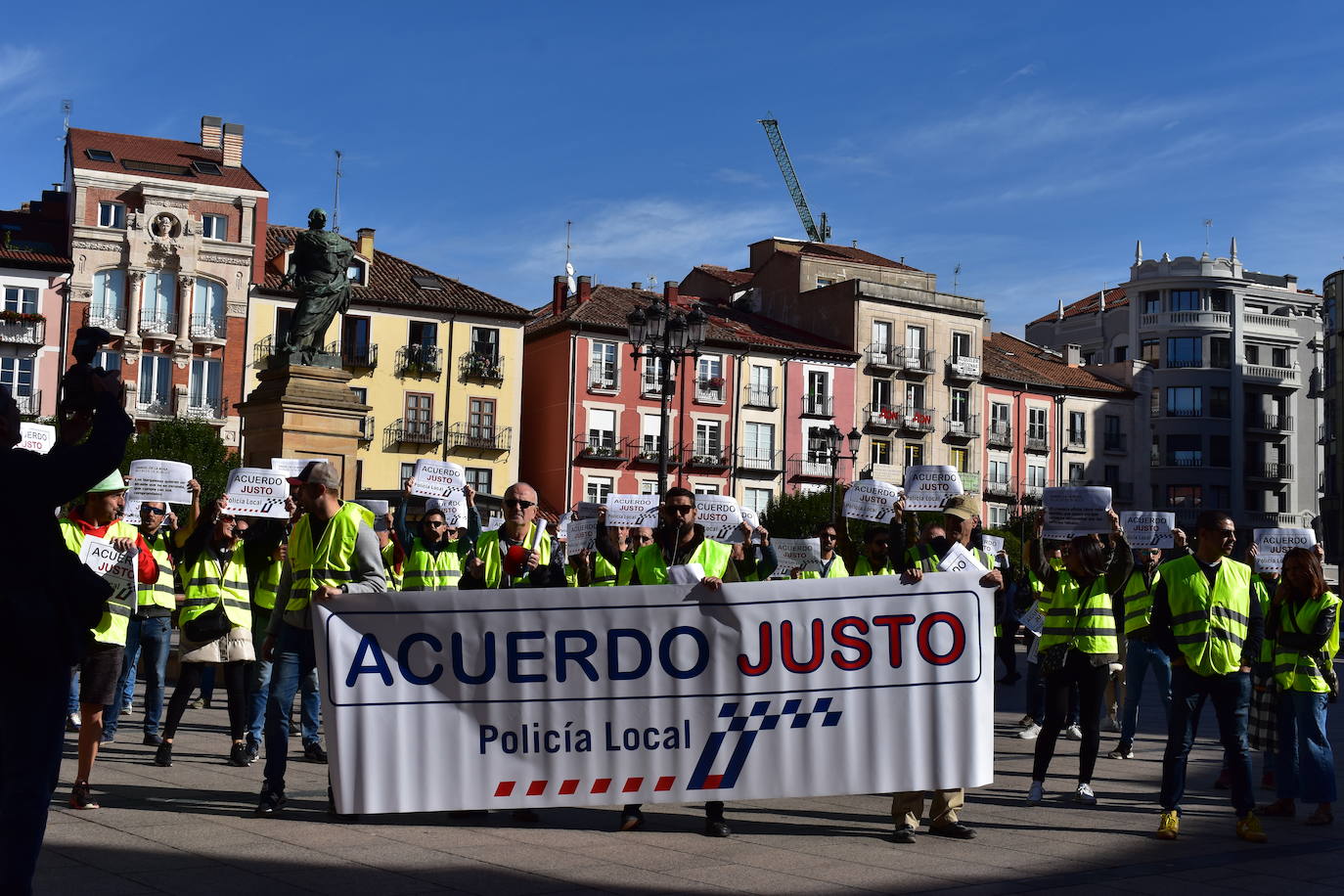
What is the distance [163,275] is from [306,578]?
50.8 metres

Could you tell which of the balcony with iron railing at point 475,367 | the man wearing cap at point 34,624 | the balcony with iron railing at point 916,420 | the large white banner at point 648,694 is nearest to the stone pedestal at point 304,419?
the large white banner at point 648,694

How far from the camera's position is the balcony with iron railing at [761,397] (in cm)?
6481

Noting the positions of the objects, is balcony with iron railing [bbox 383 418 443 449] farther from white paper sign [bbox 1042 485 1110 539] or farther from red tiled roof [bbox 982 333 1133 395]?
white paper sign [bbox 1042 485 1110 539]

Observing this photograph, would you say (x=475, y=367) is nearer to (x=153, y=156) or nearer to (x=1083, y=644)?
(x=153, y=156)

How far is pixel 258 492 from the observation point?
42.9ft

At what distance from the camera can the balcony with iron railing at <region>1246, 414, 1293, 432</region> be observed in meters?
80.3

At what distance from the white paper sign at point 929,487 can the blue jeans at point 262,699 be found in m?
5.77

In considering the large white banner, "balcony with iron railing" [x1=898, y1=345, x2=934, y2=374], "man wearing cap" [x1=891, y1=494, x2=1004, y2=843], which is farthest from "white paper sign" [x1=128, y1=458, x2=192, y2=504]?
"balcony with iron railing" [x1=898, y1=345, x2=934, y2=374]

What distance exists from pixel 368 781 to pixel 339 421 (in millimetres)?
11121

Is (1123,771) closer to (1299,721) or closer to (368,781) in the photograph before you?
(1299,721)

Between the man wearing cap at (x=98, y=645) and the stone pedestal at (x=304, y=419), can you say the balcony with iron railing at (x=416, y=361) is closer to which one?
the stone pedestal at (x=304, y=419)

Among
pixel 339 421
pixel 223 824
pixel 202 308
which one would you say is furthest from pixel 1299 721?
pixel 202 308

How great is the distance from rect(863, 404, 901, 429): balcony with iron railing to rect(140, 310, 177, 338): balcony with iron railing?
27.9m

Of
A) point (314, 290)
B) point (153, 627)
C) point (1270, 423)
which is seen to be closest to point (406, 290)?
point (314, 290)
